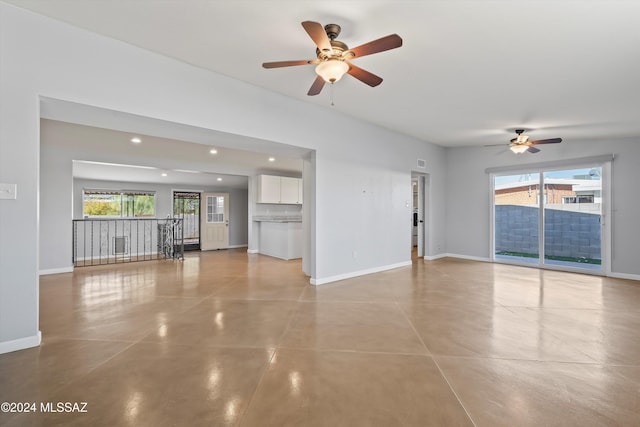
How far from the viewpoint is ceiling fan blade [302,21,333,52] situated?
1.86 metres

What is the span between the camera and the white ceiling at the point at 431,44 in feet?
7.27

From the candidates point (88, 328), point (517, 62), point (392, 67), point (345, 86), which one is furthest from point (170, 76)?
point (517, 62)

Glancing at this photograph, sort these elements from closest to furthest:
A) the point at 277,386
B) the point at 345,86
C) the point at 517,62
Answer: the point at 277,386
the point at 517,62
the point at 345,86

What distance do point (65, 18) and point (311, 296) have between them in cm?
380

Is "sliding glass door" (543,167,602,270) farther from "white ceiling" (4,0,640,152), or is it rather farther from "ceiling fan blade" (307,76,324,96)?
"ceiling fan blade" (307,76,324,96)

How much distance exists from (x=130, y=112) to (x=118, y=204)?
297 inches

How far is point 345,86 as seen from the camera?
368 centimetres

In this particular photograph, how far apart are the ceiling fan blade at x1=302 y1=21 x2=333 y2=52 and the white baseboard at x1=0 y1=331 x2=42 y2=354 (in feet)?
10.9

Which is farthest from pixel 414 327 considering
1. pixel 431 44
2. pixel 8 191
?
pixel 8 191

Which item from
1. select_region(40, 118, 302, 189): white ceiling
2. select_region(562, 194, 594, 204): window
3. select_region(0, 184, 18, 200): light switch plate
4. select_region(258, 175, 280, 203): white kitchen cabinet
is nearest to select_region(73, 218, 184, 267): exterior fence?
select_region(40, 118, 302, 189): white ceiling

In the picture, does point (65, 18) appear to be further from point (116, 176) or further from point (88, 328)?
point (116, 176)

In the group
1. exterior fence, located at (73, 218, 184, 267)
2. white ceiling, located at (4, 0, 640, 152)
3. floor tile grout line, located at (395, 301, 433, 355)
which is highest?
white ceiling, located at (4, 0, 640, 152)

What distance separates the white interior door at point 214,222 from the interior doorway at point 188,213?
0.79m

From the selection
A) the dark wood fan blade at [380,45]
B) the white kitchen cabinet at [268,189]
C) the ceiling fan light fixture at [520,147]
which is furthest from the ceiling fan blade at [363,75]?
the white kitchen cabinet at [268,189]
